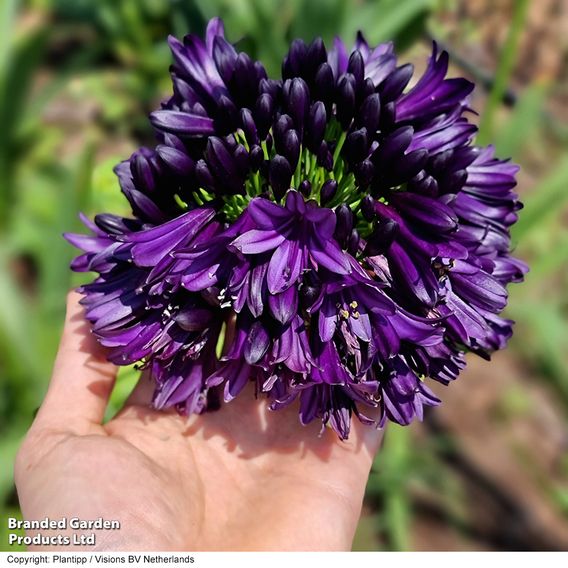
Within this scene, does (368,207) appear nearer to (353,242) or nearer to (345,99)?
(353,242)

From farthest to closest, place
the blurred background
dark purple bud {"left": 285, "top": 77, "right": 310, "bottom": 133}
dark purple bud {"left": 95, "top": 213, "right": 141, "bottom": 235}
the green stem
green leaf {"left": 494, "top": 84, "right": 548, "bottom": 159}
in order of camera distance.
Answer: green leaf {"left": 494, "top": 84, "right": 548, "bottom": 159}, the blurred background, the green stem, dark purple bud {"left": 95, "top": 213, "right": 141, "bottom": 235}, dark purple bud {"left": 285, "top": 77, "right": 310, "bottom": 133}

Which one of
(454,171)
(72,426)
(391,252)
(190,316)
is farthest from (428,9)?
(72,426)

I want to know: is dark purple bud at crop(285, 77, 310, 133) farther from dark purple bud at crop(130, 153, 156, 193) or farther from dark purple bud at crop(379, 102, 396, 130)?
dark purple bud at crop(130, 153, 156, 193)

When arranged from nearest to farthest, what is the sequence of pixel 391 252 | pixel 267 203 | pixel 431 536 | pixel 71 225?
pixel 267 203, pixel 391 252, pixel 71 225, pixel 431 536

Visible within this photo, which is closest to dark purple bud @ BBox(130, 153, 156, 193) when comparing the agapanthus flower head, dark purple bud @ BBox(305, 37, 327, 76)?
the agapanthus flower head

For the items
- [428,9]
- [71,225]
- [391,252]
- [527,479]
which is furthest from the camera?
[527,479]

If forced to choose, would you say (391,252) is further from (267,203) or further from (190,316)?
(190,316)

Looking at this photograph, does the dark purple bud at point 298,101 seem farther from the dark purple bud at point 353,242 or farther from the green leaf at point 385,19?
the green leaf at point 385,19
